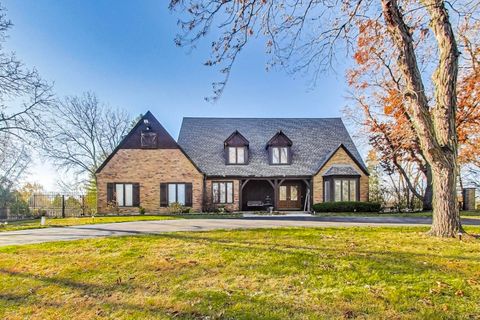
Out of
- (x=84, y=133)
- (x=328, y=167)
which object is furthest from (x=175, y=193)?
Result: (x=84, y=133)

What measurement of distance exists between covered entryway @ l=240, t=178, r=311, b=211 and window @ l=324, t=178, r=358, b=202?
7.26 feet

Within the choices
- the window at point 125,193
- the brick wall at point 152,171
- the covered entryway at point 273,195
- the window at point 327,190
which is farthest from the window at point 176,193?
the window at point 327,190

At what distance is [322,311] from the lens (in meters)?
3.72

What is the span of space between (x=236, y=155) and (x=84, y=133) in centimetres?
1673

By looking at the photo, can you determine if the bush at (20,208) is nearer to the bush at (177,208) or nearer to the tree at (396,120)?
the bush at (177,208)

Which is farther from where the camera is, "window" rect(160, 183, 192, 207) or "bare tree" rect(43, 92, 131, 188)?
"bare tree" rect(43, 92, 131, 188)

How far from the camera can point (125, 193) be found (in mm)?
21047

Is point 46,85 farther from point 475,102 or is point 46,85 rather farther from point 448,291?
point 475,102

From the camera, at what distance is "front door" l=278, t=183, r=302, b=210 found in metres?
23.8

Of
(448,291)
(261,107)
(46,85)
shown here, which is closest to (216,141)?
(261,107)

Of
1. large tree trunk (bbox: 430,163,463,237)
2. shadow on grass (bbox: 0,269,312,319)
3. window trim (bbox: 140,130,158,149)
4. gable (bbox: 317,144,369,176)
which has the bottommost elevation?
shadow on grass (bbox: 0,269,312,319)

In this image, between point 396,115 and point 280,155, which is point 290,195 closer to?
point 280,155

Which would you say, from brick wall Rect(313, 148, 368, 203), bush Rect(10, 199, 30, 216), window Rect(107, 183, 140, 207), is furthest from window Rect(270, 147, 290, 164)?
bush Rect(10, 199, 30, 216)

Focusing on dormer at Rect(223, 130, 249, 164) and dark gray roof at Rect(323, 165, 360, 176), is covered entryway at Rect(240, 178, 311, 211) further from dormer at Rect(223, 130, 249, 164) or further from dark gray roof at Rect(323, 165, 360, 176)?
dark gray roof at Rect(323, 165, 360, 176)
